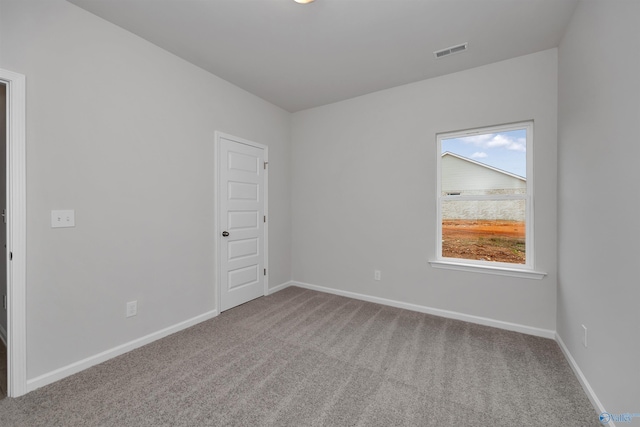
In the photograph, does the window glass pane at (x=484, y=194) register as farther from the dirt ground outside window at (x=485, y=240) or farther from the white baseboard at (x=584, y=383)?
the white baseboard at (x=584, y=383)

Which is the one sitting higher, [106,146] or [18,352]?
[106,146]

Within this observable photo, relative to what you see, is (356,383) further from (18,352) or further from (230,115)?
(230,115)

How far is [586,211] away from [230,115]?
11.6 feet

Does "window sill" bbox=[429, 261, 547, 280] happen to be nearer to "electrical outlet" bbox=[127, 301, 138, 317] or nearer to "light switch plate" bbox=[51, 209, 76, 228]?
"electrical outlet" bbox=[127, 301, 138, 317]

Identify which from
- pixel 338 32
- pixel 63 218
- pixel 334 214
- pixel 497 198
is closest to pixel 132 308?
pixel 63 218

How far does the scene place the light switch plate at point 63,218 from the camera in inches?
76.5

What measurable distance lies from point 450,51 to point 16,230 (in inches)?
151

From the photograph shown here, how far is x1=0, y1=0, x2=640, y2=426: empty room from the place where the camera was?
1665 millimetres

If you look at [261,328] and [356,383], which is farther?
[261,328]

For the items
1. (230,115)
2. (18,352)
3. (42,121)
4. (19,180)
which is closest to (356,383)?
(18,352)

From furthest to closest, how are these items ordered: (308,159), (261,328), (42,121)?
(308,159) < (261,328) < (42,121)

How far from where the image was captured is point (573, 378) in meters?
1.96

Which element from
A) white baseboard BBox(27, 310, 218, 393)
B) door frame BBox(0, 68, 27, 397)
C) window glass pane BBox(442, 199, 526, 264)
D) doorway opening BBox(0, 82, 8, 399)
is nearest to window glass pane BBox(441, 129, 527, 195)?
window glass pane BBox(442, 199, 526, 264)

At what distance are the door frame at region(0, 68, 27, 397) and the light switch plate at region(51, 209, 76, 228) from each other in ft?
0.53
